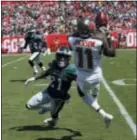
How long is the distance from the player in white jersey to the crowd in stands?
37.4 metres

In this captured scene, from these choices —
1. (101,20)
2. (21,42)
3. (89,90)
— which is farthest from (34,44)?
(21,42)

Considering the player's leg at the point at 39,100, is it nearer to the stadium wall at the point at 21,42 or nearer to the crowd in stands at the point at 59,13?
the stadium wall at the point at 21,42

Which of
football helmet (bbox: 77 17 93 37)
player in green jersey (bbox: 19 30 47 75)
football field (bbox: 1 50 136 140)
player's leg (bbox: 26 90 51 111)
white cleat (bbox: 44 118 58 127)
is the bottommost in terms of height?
football field (bbox: 1 50 136 140)

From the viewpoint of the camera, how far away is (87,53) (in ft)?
31.6

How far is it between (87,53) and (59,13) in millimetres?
40511

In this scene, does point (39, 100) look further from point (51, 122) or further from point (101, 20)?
point (101, 20)

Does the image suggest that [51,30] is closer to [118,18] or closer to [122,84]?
[118,18]

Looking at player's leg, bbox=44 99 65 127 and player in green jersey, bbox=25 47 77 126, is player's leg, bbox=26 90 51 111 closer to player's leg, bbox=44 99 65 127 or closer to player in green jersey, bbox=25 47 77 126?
player in green jersey, bbox=25 47 77 126

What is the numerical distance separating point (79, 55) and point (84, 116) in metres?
2.63

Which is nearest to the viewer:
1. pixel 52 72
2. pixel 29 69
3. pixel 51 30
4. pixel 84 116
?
pixel 52 72

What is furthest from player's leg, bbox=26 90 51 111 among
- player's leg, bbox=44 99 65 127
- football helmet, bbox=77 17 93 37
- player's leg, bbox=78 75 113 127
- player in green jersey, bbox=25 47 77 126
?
football helmet, bbox=77 17 93 37

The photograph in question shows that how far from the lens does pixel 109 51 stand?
30.8 feet

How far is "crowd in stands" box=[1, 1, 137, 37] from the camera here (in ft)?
158

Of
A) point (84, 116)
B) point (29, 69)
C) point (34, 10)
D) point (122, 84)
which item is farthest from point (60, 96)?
point (34, 10)
